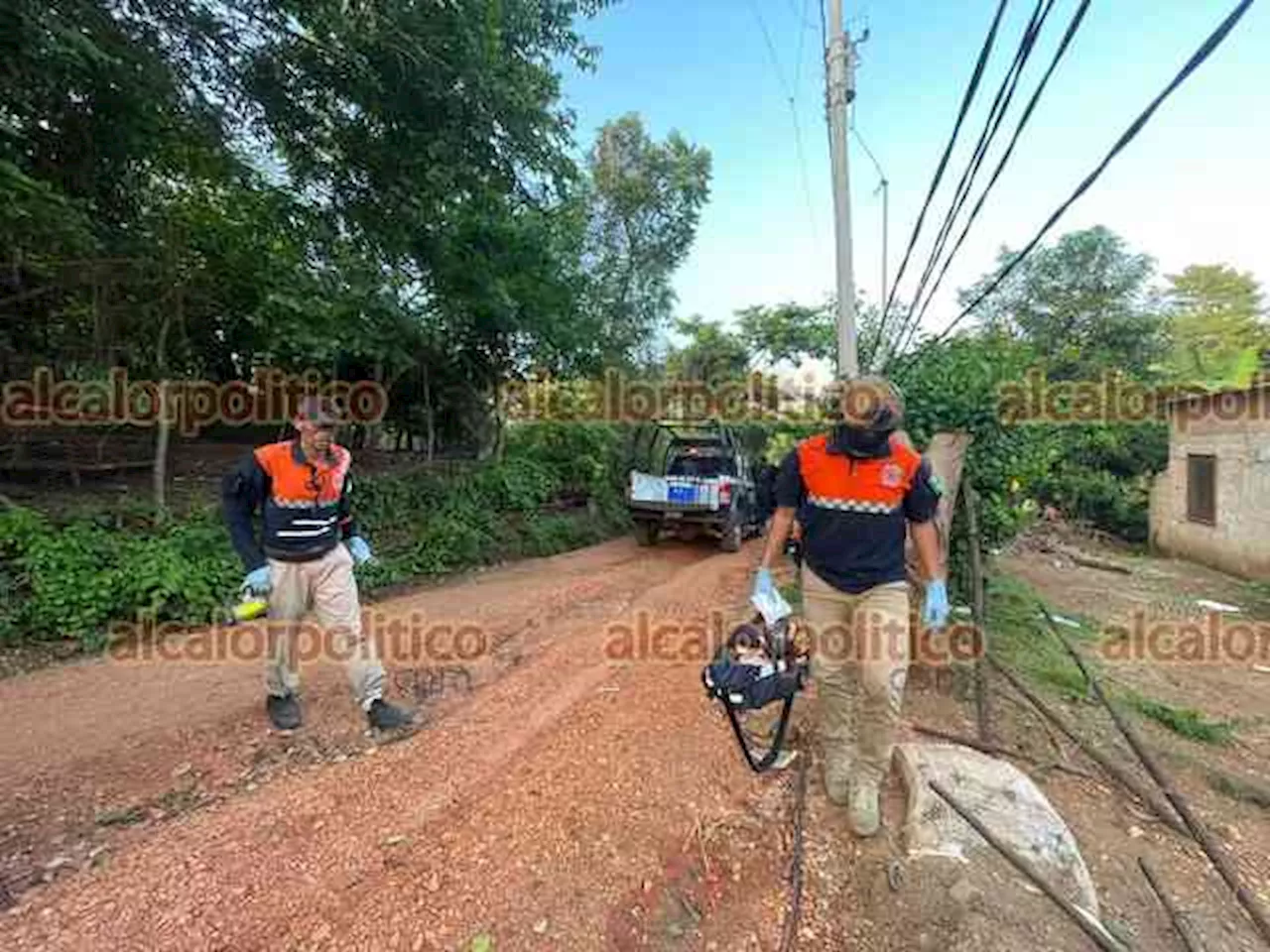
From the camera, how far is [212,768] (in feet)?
11.5

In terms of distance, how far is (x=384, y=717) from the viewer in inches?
151

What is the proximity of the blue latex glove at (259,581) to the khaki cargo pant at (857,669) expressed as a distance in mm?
2851

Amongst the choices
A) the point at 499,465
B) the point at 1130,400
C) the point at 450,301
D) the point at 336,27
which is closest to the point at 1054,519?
the point at 1130,400

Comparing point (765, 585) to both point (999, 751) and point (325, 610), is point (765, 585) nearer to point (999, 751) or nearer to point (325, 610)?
point (999, 751)

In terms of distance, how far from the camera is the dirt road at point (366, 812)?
2.33m

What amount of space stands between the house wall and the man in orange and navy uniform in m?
11.9

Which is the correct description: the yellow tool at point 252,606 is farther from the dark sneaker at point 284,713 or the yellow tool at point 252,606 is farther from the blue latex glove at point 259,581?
the dark sneaker at point 284,713

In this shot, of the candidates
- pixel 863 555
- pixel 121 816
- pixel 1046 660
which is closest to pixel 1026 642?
pixel 1046 660

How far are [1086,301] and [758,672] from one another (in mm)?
25891

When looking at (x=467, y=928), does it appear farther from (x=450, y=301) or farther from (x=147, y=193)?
(x=147, y=193)

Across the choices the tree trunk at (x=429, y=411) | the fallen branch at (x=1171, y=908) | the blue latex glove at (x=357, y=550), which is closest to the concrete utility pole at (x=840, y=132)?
the fallen branch at (x=1171, y=908)

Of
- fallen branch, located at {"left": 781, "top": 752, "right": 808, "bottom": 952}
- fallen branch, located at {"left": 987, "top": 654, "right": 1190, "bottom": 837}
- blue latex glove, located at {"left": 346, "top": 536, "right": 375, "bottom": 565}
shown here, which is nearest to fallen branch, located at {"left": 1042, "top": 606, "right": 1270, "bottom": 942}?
fallen branch, located at {"left": 987, "top": 654, "right": 1190, "bottom": 837}

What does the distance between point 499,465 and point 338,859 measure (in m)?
9.45

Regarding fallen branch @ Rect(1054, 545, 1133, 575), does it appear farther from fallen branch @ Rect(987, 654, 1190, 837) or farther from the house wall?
fallen branch @ Rect(987, 654, 1190, 837)
